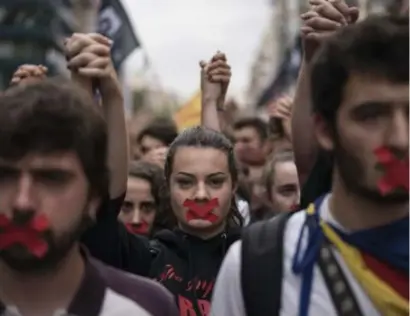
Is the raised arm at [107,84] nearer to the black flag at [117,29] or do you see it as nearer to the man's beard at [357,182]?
the man's beard at [357,182]

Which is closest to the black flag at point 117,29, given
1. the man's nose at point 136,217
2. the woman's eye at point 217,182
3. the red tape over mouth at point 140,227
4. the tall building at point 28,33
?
the man's nose at point 136,217

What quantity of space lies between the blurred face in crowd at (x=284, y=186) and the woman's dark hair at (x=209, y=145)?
1.09 metres

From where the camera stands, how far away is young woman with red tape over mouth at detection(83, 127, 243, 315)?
128 inches

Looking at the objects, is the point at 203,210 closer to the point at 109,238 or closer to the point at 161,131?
the point at 109,238

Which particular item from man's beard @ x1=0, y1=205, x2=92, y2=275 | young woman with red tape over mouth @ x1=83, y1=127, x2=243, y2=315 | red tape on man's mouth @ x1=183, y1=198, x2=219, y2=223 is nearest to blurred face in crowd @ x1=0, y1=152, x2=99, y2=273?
man's beard @ x1=0, y1=205, x2=92, y2=275

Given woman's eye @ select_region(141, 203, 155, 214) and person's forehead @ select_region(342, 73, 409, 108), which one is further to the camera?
woman's eye @ select_region(141, 203, 155, 214)

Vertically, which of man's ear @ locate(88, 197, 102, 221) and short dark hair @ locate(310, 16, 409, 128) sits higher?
short dark hair @ locate(310, 16, 409, 128)

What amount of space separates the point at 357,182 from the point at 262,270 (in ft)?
0.88

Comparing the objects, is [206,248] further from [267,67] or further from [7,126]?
[267,67]

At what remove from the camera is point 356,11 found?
8.77 feet

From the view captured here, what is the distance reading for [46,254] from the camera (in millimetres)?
2084

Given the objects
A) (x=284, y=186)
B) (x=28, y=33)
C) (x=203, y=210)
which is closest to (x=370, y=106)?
(x=203, y=210)

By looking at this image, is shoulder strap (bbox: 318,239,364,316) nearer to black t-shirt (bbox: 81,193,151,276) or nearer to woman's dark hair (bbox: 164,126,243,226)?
black t-shirt (bbox: 81,193,151,276)

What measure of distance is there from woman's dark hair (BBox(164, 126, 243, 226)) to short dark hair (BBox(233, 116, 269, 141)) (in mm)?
3006
